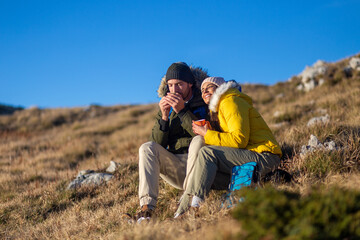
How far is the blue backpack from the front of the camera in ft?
10.4

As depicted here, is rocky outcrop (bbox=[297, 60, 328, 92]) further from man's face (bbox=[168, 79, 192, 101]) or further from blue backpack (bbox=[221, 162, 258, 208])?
blue backpack (bbox=[221, 162, 258, 208])

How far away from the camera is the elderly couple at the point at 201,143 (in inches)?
130

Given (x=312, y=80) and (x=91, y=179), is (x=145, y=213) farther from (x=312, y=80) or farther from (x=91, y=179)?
(x=312, y=80)

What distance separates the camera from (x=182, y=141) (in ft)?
14.1

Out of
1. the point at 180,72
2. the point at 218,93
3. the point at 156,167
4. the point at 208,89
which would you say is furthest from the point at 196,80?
the point at 156,167

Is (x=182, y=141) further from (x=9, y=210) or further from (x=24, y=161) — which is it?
(x=24, y=161)

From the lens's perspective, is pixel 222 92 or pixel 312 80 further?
pixel 312 80

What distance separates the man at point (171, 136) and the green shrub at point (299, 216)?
1798 millimetres

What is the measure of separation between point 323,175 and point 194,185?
5.46 ft

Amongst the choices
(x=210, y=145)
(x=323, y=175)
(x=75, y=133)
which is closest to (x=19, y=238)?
(x=210, y=145)

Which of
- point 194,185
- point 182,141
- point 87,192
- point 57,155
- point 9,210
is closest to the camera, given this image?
point 194,185

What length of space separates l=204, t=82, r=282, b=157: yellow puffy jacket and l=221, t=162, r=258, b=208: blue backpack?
23 cm

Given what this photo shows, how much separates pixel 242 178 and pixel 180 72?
179cm

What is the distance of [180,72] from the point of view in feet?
14.3
